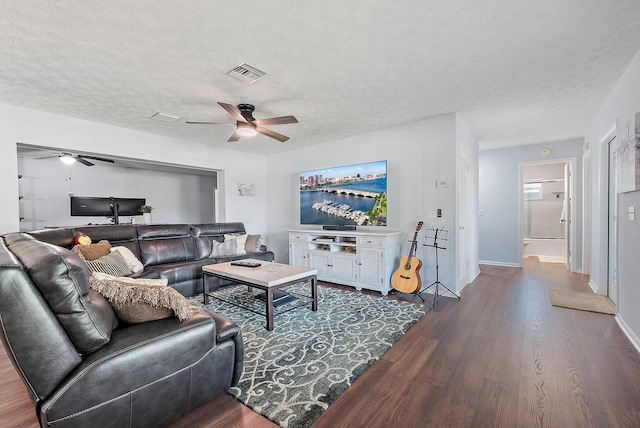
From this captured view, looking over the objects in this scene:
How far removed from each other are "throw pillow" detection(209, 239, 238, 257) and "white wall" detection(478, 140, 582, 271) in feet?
16.0

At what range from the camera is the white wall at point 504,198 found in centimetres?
531

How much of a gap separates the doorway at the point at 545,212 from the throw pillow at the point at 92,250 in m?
8.09

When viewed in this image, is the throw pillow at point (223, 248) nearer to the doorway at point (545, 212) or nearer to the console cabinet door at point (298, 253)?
the console cabinet door at point (298, 253)

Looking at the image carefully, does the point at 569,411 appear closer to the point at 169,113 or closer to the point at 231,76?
the point at 231,76

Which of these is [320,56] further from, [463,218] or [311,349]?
[463,218]

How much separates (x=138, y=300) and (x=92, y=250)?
2176mm

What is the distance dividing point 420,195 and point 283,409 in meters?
3.21

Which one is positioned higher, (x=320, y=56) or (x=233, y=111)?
(x=320, y=56)

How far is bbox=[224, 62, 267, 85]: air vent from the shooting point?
2441mm

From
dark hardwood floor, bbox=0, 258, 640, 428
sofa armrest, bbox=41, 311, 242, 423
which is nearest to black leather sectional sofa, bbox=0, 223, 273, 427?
sofa armrest, bbox=41, 311, 242, 423

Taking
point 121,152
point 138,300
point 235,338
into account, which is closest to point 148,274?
point 121,152

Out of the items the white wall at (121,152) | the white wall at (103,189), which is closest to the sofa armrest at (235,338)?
the white wall at (121,152)

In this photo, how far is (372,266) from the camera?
392cm

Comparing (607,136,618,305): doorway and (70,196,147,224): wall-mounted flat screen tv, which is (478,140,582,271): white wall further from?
(70,196,147,224): wall-mounted flat screen tv
